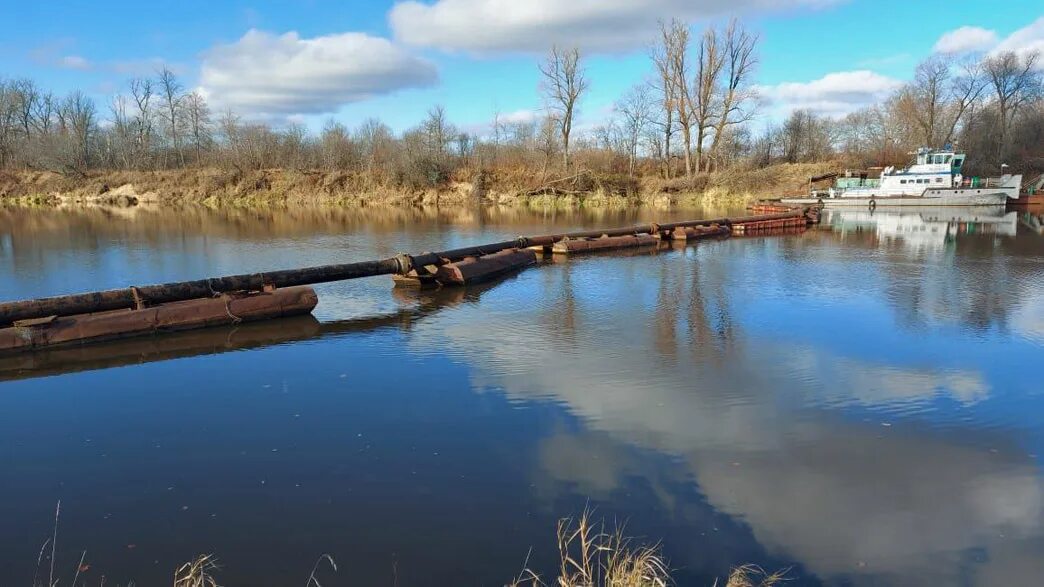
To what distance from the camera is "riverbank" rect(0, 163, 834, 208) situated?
164 ft

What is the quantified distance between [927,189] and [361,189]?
43591mm

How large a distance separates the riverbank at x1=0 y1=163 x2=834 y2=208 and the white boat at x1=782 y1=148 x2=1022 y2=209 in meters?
8.16

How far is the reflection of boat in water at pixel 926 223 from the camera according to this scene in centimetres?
2378

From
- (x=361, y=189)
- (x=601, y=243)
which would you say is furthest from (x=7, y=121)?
(x=601, y=243)

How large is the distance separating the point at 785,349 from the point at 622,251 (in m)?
12.2

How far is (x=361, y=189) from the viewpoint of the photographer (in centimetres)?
5600

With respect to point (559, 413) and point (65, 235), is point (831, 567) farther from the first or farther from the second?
Answer: point (65, 235)

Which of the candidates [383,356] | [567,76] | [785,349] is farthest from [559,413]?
[567,76]

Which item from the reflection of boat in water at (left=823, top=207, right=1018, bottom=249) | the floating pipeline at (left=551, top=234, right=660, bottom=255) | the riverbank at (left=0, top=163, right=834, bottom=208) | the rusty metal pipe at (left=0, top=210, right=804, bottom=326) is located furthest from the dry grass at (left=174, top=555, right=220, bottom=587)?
the riverbank at (left=0, top=163, right=834, bottom=208)

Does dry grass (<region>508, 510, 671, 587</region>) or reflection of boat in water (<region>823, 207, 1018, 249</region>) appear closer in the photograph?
dry grass (<region>508, 510, 671, 587</region>)

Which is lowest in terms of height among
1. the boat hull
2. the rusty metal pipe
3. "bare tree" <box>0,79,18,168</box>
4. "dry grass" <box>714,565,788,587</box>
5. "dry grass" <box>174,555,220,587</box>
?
"dry grass" <box>714,565,788,587</box>

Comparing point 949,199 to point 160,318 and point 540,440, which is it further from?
point 160,318

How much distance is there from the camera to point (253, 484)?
504 cm

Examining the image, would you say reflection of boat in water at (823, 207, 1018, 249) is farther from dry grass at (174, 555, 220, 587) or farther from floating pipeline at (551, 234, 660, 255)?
dry grass at (174, 555, 220, 587)
